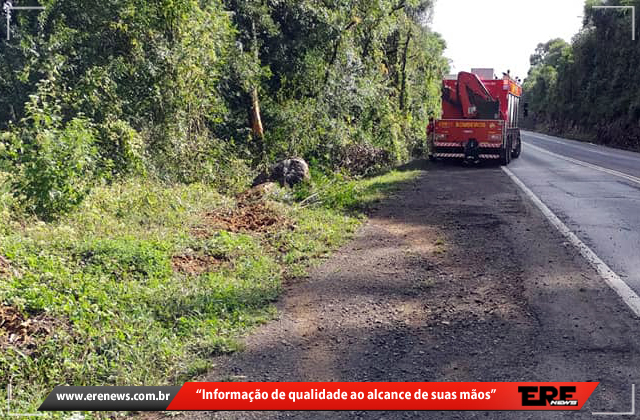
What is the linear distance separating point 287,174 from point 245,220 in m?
3.91

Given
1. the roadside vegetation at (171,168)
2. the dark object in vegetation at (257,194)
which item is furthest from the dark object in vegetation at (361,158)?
the dark object in vegetation at (257,194)

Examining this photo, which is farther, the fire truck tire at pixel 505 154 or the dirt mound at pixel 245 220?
the fire truck tire at pixel 505 154

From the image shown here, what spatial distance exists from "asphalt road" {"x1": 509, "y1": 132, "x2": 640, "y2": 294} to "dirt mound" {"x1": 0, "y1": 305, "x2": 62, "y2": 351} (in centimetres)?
586

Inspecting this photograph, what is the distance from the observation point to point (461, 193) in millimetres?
14062

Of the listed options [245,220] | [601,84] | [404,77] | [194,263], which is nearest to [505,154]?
[404,77]

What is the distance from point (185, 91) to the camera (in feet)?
40.2

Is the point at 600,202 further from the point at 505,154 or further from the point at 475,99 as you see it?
the point at 475,99

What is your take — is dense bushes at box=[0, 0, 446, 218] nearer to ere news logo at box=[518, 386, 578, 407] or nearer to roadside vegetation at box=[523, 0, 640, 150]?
ere news logo at box=[518, 386, 578, 407]

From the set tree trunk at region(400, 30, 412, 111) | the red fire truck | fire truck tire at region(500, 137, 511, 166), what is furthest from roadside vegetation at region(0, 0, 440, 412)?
fire truck tire at region(500, 137, 511, 166)

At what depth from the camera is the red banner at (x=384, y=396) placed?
4.03 m

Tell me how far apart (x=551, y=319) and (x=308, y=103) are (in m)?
11.9

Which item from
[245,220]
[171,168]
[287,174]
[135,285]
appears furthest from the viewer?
[287,174]

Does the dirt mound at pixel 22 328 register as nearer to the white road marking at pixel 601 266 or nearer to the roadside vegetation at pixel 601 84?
the white road marking at pixel 601 266

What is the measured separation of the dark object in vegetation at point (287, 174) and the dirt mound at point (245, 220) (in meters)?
2.61
